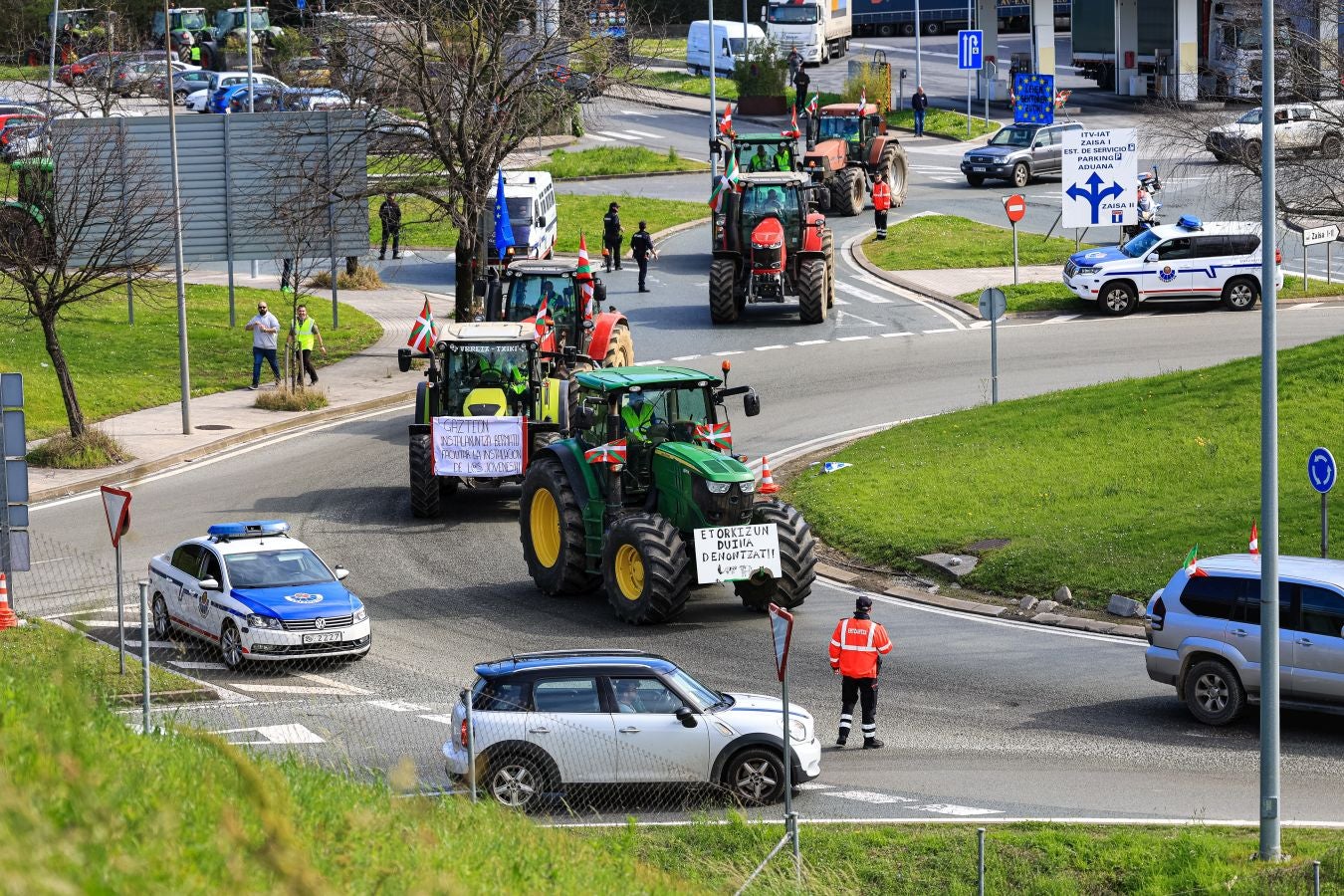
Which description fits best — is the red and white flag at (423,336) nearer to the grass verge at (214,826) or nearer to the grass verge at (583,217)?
the grass verge at (214,826)

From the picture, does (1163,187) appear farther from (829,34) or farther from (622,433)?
(622,433)

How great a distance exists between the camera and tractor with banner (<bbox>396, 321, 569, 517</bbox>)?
2559 cm

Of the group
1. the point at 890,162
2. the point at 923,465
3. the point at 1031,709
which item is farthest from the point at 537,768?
the point at 890,162

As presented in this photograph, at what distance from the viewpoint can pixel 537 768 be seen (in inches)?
593

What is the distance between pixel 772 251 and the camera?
3881 cm

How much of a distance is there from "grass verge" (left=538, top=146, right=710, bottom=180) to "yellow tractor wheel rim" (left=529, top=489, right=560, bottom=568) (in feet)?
125

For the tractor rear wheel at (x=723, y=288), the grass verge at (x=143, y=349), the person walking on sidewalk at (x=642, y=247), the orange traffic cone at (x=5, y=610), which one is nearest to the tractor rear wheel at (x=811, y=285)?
the tractor rear wheel at (x=723, y=288)

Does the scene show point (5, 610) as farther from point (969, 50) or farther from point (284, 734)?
point (969, 50)

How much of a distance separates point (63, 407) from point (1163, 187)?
114ft

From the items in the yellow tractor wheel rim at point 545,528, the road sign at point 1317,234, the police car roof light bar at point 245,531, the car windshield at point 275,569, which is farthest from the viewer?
the road sign at point 1317,234

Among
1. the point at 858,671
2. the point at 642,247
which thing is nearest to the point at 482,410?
the point at 858,671

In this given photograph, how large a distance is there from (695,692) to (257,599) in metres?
6.88

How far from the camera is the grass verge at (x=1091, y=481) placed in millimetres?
23391

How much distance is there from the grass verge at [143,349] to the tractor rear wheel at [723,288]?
8.19m
